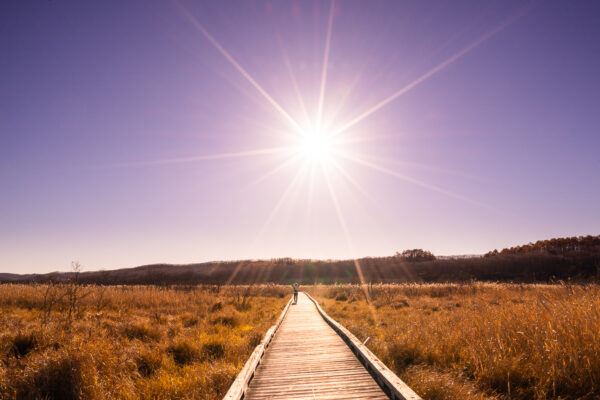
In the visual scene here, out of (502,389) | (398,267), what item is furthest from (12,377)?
(398,267)

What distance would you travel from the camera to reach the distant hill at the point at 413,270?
4831 cm

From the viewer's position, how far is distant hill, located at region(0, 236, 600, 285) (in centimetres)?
4831

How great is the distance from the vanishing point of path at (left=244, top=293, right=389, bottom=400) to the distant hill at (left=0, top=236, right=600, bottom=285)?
30.5 meters

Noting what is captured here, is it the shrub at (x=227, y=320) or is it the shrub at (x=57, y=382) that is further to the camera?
the shrub at (x=227, y=320)

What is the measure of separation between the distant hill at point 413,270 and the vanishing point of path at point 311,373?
30547 mm

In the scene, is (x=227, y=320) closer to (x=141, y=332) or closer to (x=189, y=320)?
(x=189, y=320)

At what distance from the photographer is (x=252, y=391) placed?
4.95 metres

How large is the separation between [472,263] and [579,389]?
60.8m

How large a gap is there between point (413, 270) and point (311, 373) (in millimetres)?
60965

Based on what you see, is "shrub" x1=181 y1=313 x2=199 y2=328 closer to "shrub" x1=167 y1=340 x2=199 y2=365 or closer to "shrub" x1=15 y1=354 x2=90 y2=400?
"shrub" x1=167 y1=340 x2=199 y2=365

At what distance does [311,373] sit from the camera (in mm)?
5812

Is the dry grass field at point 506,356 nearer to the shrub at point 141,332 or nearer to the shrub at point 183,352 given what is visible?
the shrub at point 183,352

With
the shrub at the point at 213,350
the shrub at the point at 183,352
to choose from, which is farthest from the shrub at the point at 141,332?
the shrub at the point at 213,350

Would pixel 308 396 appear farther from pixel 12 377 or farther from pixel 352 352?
pixel 12 377
